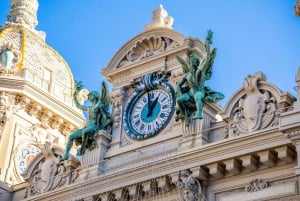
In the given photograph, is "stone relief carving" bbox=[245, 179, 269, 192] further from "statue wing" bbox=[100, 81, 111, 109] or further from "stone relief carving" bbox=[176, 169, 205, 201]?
"statue wing" bbox=[100, 81, 111, 109]

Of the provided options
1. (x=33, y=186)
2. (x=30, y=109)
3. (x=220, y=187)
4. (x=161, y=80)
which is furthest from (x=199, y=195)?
(x=30, y=109)

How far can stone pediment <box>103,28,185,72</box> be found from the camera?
75.0 ft

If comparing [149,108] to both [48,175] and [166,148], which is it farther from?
[48,175]

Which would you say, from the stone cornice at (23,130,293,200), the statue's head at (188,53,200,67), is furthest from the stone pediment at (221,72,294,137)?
the statue's head at (188,53,200,67)

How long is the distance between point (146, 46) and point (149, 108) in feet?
7.00

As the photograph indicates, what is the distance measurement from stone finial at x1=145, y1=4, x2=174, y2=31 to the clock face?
2.53m

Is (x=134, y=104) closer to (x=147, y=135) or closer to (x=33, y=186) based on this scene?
(x=147, y=135)

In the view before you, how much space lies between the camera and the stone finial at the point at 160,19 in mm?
24375

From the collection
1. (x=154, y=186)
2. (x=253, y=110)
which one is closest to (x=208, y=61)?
(x=253, y=110)

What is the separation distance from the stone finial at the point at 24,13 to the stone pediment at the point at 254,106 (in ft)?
50.7

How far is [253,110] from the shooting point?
19.6 meters

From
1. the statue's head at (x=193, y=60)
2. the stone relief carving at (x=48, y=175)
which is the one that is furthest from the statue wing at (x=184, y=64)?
the stone relief carving at (x=48, y=175)

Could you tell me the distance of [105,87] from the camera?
23656 mm

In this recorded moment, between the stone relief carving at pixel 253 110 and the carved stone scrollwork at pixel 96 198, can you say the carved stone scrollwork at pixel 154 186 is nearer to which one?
the carved stone scrollwork at pixel 96 198
